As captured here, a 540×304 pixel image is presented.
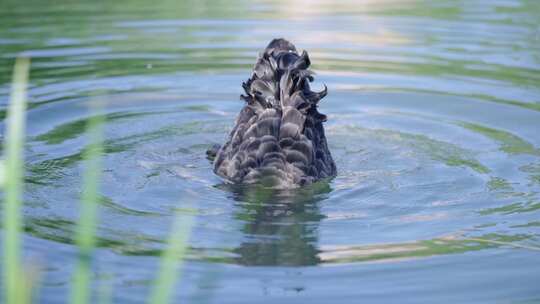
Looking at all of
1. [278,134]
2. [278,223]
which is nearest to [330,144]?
[278,134]

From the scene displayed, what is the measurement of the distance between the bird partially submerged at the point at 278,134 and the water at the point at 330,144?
16cm

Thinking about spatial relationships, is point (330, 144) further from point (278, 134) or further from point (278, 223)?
point (278, 223)

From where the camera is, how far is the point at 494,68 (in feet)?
38.0

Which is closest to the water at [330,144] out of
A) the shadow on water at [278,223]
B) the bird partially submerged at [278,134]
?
the shadow on water at [278,223]

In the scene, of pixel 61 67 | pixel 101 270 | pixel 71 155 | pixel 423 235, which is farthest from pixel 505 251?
pixel 61 67

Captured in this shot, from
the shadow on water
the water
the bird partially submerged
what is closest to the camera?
the water

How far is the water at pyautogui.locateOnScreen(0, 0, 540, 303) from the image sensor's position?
232 inches

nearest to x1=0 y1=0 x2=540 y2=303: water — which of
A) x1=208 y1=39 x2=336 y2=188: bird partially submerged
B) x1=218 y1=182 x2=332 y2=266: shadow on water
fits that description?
x1=218 y1=182 x2=332 y2=266: shadow on water

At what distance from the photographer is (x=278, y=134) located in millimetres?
7539

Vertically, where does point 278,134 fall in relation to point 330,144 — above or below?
above

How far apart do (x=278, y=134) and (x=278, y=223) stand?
984 millimetres

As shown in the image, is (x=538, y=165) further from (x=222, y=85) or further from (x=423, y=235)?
(x=222, y=85)

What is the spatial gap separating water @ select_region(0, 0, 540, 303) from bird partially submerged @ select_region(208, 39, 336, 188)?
156mm

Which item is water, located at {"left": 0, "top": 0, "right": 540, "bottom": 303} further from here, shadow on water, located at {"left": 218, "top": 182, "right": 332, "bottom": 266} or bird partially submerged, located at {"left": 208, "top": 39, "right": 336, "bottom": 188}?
bird partially submerged, located at {"left": 208, "top": 39, "right": 336, "bottom": 188}
